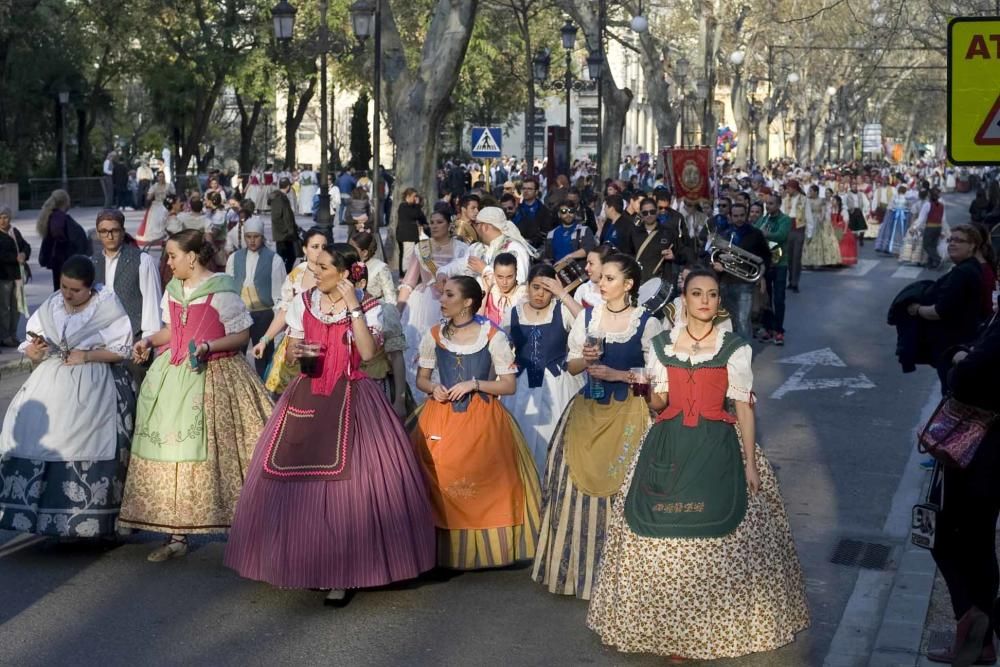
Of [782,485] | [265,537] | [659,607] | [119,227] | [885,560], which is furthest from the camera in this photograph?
[782,485]

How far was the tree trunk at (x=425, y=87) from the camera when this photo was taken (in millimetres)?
25219

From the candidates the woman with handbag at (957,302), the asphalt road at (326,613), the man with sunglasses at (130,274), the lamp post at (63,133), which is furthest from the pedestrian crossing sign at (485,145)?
the woman with handbag at (957,302)

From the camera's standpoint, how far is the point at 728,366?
6.82 m

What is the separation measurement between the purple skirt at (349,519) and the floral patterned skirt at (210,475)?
744mm

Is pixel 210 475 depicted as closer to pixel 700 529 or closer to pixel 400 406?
pixel 400 406

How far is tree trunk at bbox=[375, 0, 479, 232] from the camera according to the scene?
25219 mm

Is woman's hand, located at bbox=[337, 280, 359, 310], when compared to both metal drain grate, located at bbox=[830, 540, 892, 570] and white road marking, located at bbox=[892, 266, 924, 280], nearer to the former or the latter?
metal drain grate, located at bbox=[830, 540, 892, 570]

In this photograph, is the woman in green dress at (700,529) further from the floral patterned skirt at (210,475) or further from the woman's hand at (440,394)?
the floral patterned skirt at (210,475)

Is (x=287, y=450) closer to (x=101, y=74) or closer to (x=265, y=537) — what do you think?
(x=265, y=537)

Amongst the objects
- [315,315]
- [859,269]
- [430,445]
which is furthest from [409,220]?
[315,315]

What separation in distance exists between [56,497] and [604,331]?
9.72 ft

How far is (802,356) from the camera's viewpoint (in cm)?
1766

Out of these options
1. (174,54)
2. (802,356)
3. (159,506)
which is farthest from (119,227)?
(174,54)

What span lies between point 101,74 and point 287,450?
44496 mm
